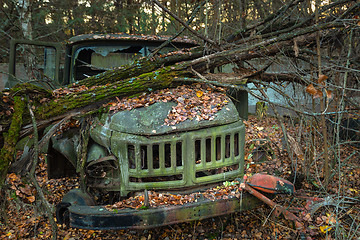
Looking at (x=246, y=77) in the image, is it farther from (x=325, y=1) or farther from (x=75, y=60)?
(x=75, y=60)

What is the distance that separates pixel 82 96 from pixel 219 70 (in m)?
2.48

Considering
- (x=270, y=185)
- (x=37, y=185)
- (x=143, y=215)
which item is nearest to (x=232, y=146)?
(x=270, y=185)

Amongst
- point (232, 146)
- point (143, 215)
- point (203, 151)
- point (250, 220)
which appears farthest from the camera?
point (250, 220)

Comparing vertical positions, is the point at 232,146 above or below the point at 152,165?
above

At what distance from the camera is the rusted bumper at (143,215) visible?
2551 mm

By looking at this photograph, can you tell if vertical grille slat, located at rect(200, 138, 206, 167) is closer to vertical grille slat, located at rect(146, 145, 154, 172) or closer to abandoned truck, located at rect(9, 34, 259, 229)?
abandoned truck, located at rect(9, 34, 259, 229)

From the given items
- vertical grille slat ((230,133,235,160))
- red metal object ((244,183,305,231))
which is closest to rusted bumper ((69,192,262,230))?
red metal object ((244,183,305,231))

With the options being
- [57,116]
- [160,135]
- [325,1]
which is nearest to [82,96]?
[57,116]

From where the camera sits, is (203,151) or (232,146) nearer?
(203,151)

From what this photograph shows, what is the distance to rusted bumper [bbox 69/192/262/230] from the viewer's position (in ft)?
8.37

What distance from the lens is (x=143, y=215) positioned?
254 cm

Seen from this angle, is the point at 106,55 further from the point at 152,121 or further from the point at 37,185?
the point at 37,185

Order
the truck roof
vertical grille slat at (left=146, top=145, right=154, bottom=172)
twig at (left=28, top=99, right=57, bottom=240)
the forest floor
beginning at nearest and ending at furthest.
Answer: vertical grille slat at (left=146, top=145, right=154, bottom=172), twig at (left=28, top=99, right=57, bottom=240), the forest floor, the truck roof

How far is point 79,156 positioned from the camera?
315 cm
